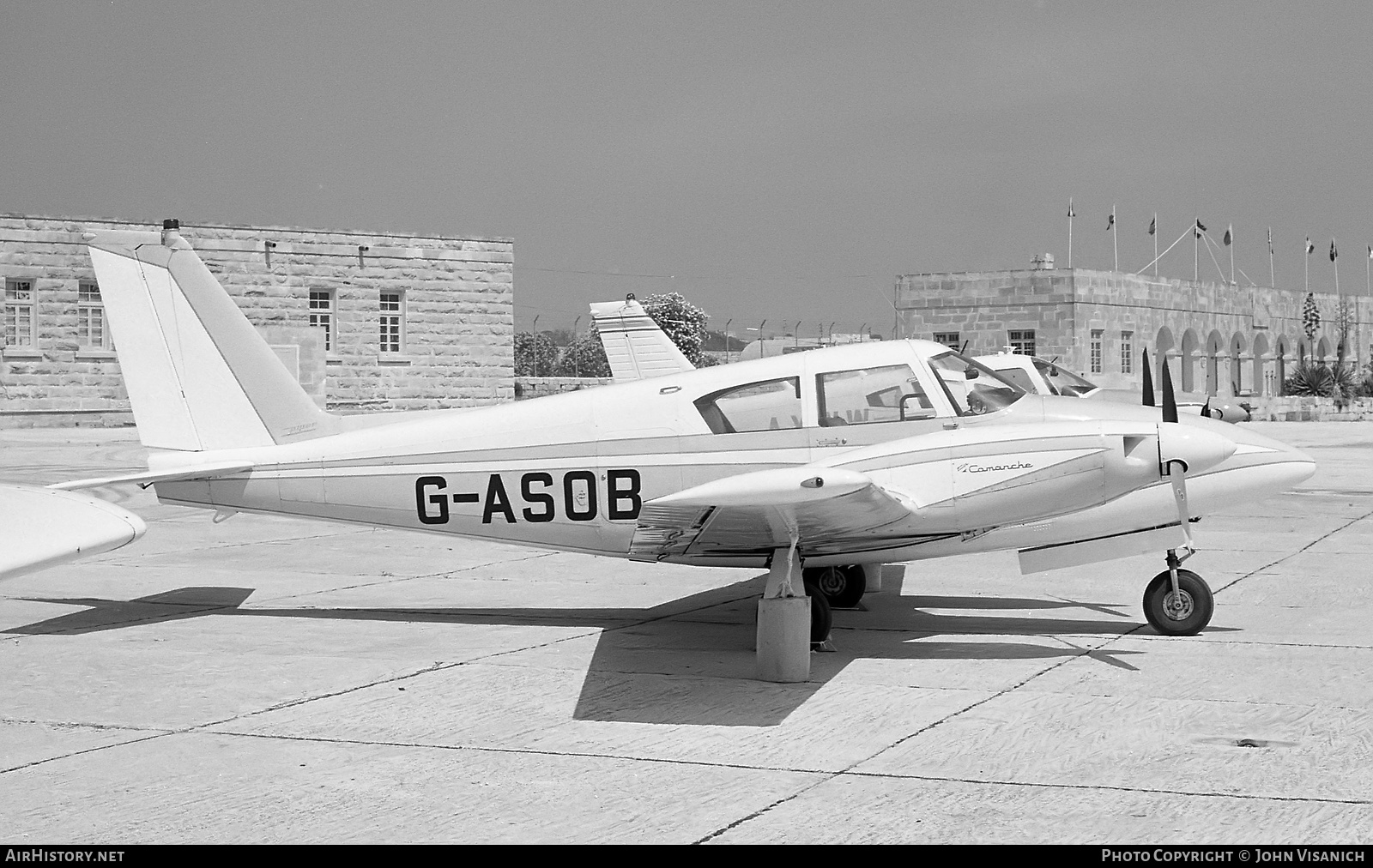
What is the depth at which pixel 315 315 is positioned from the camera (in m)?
41.9

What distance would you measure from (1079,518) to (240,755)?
19.2 ft

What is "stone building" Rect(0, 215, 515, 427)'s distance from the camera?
38.5 metres

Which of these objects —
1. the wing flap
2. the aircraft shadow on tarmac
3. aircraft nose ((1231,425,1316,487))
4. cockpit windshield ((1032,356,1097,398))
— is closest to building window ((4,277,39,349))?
cockpit windshield ((1032,356,1097,398))

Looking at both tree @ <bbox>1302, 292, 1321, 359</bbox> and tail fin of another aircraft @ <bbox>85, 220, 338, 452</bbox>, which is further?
tree @ <bbox>1302, 292, 1321, 359</bbox>

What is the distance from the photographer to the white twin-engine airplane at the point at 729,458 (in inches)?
328

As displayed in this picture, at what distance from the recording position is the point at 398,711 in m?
7.27

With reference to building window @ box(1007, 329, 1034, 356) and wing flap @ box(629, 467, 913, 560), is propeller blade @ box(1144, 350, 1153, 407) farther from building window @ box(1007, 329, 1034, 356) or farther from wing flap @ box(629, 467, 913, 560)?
building window @ box(1007, 329, 1034, 356)

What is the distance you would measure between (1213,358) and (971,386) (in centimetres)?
6125

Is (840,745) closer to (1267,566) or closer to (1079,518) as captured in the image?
(1079,518)

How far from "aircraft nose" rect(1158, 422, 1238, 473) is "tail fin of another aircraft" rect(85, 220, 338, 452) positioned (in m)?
6.24

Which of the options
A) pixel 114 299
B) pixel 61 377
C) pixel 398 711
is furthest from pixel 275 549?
pixel 61 377

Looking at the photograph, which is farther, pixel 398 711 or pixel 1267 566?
pixel 1267 566

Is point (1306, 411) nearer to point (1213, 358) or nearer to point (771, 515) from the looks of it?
point (1213, 358)
